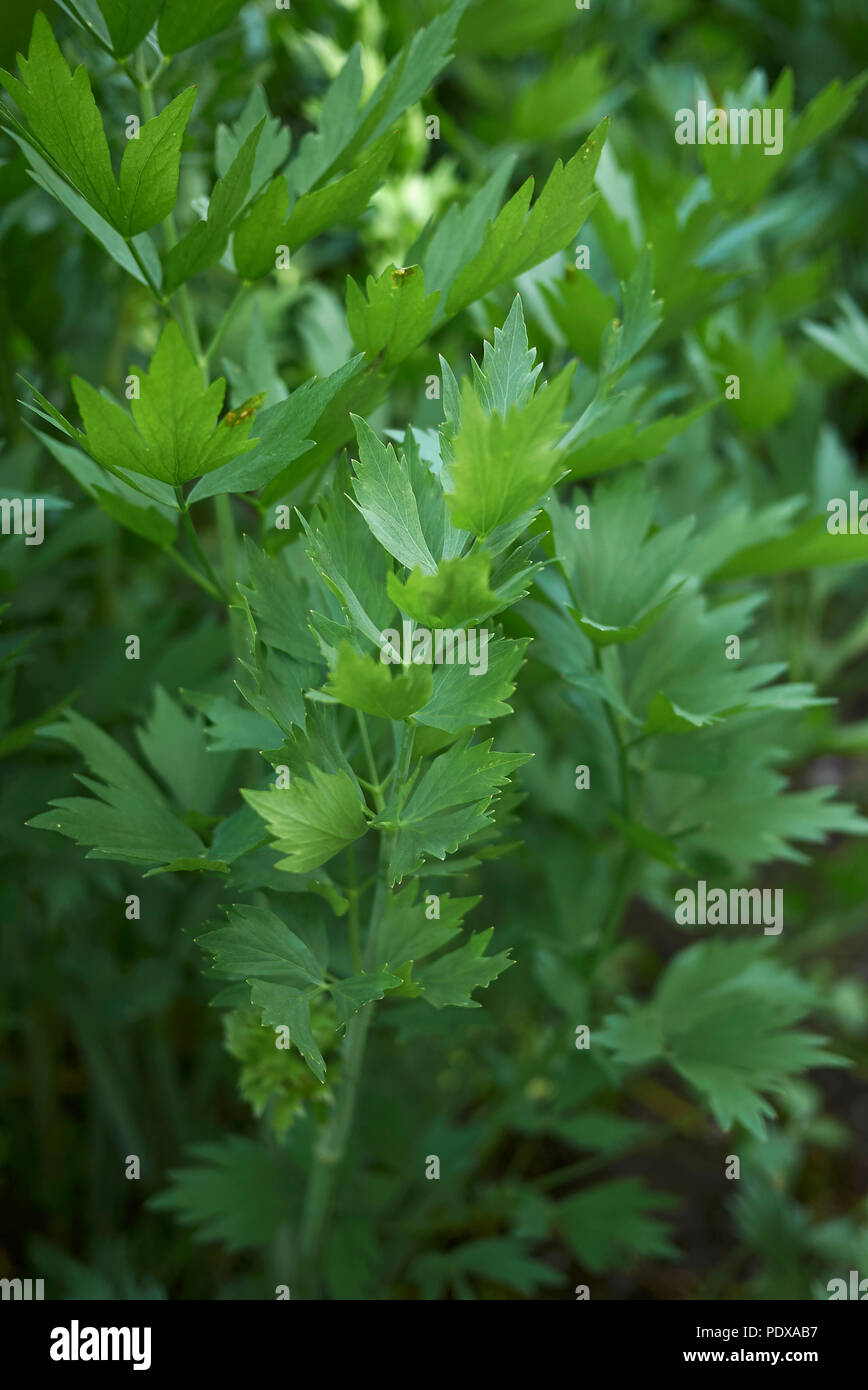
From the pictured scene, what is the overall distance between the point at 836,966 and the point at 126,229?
1.16 m

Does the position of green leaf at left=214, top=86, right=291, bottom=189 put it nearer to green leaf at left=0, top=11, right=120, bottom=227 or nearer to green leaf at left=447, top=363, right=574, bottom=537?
green leaf at left=0, top=11, right=120, bottom=227

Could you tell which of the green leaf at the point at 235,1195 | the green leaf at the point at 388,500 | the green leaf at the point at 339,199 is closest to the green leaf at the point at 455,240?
the green leaf at the point at 339,199

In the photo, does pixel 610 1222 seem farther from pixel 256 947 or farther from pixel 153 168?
pixel 153 168

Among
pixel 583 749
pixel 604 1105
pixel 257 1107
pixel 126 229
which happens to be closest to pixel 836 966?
pixel 604 1105

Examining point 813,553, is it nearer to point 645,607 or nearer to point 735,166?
point 645,607

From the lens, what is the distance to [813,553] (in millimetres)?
636

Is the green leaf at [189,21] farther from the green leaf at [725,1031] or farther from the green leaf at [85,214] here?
the green leaf at [725,1031]

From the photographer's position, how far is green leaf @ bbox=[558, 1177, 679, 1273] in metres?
0.77

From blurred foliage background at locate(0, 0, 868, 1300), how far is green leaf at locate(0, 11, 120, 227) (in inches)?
5.5

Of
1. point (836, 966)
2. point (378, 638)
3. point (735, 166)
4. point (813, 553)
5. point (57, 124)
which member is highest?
point (735, 166)

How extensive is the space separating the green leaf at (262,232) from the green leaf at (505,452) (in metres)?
0.17

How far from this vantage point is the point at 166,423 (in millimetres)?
443

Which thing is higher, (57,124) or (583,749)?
(57,124)

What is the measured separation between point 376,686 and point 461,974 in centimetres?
16
